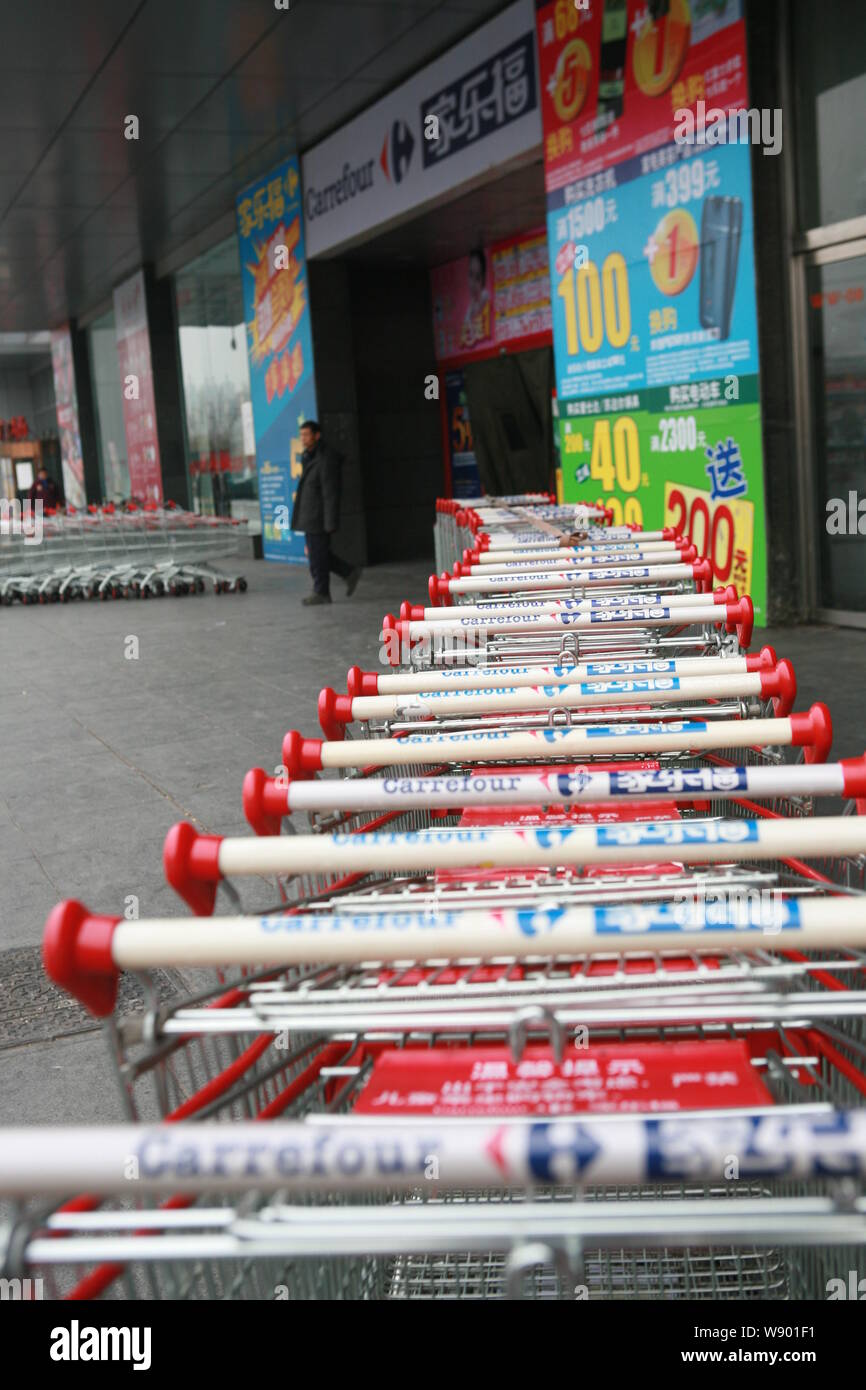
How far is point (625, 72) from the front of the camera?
27.1 feet

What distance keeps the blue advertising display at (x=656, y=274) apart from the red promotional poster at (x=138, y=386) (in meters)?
12.6

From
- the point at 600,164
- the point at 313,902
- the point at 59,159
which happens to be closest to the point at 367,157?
the point at 59,159

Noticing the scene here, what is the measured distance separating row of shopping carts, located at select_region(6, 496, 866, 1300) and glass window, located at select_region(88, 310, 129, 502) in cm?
2223

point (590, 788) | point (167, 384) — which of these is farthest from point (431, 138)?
point (590, 788)

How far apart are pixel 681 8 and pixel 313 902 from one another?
745cm

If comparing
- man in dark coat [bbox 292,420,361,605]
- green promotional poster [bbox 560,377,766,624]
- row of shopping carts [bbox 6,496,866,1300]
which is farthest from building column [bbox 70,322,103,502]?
row of shopping carts [bbox 6,496,866,1300]

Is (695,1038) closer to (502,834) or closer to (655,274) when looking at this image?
(502,834)

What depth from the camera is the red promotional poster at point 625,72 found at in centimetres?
746

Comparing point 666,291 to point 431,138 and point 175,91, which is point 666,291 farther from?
point 175,91

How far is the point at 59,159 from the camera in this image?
13680mm

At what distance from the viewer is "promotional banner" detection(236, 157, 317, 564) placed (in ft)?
48.6

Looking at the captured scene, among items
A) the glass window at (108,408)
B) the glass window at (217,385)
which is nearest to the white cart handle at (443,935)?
the glass window at (217,385)
